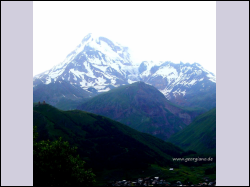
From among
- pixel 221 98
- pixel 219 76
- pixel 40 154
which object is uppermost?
pixel 219 76

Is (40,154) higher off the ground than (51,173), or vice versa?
(40,154)

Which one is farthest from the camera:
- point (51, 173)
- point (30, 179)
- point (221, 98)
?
point (51, 173)

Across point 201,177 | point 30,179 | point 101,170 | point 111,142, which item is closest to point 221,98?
point 30,179

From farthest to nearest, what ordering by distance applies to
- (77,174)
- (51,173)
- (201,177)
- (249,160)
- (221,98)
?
(201,177)
(77,174)
(51,173)
(221,98)
(249,160)

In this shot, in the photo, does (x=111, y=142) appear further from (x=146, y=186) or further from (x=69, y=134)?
(x=146, y=186)

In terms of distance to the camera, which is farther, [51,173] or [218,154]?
[51,173]

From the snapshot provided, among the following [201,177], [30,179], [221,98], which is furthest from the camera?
[201,177]

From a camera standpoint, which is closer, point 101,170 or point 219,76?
point 219,76

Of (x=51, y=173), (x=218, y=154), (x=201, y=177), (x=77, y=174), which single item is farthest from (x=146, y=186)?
(x=218, y=154)

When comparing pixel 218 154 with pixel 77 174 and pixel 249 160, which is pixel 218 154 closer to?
pixel 249 160
